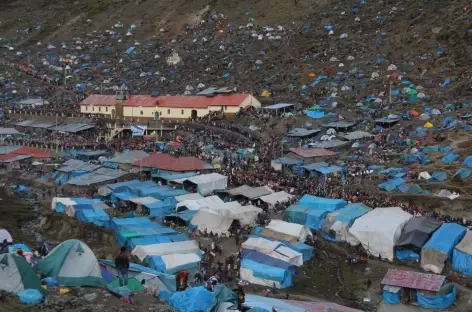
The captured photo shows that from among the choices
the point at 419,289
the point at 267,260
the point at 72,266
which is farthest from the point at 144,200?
the point at 419,289

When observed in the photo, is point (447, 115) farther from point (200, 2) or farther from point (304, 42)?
point (200, 2)

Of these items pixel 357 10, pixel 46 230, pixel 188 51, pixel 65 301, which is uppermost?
pixel 357 10

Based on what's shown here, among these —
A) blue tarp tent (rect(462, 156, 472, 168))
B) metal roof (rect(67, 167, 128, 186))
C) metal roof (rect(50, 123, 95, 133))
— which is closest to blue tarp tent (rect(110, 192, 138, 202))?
metal roof (rect(67, 167, 128, 186))

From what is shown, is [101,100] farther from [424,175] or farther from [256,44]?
[424,175]

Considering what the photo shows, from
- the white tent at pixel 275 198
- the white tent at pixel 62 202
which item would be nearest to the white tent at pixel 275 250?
the white tent at pixel 275 198

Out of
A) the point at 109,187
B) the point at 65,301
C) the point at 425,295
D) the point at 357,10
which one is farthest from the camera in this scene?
the point at 357,10

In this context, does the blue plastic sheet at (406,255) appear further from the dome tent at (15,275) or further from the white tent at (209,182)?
the dome tent at (15,275)

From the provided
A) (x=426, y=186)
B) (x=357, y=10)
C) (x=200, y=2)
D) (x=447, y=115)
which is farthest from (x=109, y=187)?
(x=200, y=2)
